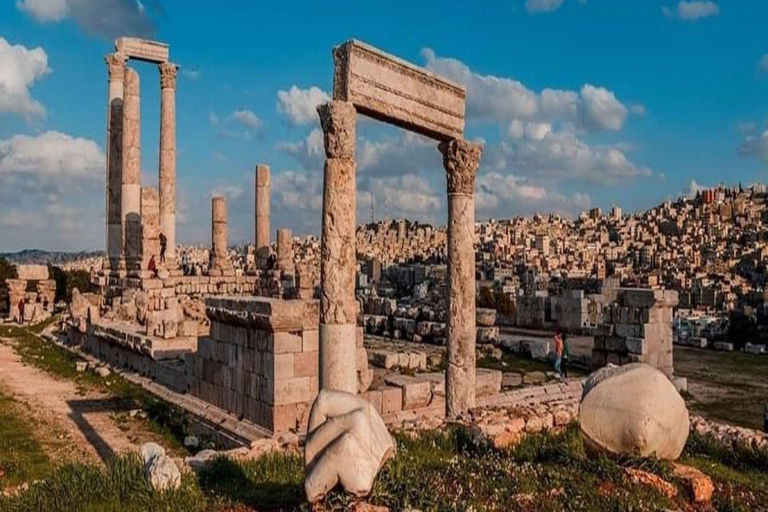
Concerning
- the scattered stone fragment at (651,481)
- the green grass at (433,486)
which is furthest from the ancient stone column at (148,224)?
the scattered stone fragment at (651,481)

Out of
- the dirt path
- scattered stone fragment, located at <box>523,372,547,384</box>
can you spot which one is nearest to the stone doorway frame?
the dirt path

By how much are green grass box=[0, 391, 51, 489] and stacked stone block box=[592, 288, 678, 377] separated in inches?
474

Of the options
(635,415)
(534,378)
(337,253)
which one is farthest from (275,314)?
(534,378)

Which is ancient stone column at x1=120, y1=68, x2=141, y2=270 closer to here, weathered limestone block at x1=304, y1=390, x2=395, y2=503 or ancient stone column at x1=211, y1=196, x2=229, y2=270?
ancient stone column at x1=211, y1=196, x2=229, y2=270

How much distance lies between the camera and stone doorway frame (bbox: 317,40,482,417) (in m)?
7.97

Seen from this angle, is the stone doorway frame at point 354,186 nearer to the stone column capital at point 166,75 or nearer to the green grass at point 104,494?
the green grass at point 104,494

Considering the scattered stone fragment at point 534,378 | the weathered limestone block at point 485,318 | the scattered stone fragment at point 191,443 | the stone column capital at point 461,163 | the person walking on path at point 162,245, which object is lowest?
the scattered stone fragment at point 191,443

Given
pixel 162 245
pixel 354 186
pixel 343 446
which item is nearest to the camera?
pixel 343 446

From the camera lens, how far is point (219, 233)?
31.0 m

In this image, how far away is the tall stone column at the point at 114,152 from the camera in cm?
2912

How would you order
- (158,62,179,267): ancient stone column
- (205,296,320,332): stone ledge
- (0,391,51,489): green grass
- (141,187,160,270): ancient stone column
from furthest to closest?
(158,62,179,267): ancient stone column < (141,187,160,270): ancient stone column < (205,296,320,332): stone ledge < (0,391,51,489): green grass

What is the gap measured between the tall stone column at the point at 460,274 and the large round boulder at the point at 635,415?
3018mm

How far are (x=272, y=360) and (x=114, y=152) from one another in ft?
74.9

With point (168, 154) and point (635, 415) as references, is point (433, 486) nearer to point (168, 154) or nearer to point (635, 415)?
point (635, 415)
